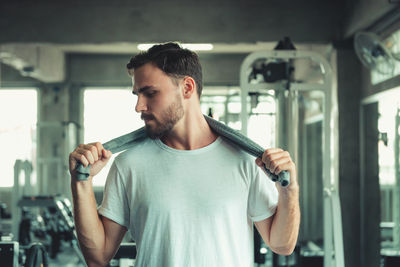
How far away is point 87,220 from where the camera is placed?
4.33 ft

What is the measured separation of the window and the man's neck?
7.89 meters

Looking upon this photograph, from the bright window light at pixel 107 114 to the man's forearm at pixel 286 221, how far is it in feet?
25.1

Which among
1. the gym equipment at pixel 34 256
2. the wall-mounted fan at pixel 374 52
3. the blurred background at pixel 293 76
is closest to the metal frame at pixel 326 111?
the blurred background at pixel 293 76

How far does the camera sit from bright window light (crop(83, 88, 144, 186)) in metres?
8.92

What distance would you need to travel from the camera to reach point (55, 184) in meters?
8.67

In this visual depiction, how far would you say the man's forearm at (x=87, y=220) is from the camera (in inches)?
51.6

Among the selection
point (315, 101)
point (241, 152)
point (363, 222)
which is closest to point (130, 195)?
point (241, 152)

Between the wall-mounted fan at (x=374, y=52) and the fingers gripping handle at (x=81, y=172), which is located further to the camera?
the wall-mounted fan at (x=374, y=52)

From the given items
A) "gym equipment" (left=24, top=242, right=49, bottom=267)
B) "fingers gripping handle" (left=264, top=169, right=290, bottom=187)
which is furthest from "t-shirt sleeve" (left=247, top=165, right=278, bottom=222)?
"gym equipment" (left=24, top=242, right=49, bottom=267)

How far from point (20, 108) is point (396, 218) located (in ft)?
22.6

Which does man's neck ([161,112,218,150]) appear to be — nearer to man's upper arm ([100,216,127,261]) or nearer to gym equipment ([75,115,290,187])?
gym equipment ([75,115,290,187])

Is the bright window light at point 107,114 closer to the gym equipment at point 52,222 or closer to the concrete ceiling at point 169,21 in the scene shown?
the gym equipment at point 52,222

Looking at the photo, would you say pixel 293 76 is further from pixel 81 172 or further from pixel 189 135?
pixel 81 172

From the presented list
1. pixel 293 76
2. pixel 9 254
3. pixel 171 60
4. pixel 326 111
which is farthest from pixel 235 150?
pixel 293 76
